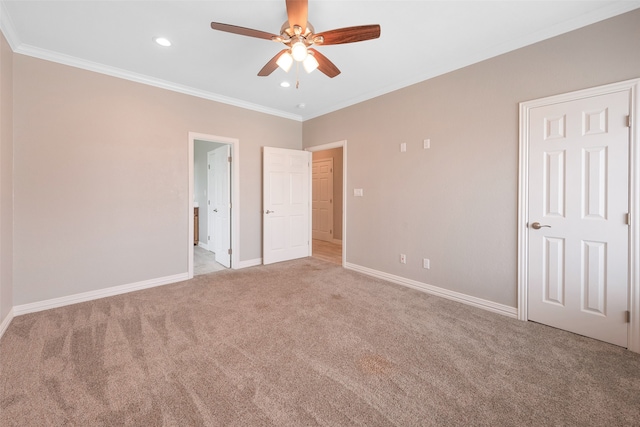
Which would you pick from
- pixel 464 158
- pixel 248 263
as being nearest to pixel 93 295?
pixel 248 263

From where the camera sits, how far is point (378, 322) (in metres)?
2.62

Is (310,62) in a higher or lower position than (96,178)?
higher

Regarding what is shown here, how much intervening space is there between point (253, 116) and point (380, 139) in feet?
7.42

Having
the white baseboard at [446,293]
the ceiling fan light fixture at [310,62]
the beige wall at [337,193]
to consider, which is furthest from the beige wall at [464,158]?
the beige wall at [337,193]

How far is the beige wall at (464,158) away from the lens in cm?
235

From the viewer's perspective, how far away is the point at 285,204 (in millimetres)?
4980

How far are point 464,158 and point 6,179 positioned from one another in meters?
4.74

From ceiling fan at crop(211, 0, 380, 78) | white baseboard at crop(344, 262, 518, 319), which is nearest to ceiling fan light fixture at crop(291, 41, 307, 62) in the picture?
ceiling fan at crop(211, 0, 380, 78)

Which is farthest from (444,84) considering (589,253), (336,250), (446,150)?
(336,250)

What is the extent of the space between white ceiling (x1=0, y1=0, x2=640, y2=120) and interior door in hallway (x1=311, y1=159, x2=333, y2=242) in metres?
3.57

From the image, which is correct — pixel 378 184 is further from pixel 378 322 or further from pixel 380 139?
pixel 378 322

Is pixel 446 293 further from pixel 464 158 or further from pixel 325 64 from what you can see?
pixel 325 64

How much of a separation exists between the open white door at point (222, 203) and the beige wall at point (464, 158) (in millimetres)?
2287

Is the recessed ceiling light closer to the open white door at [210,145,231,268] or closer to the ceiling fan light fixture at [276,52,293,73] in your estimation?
the ceiling fan light fixture at [276,52,293,73]
